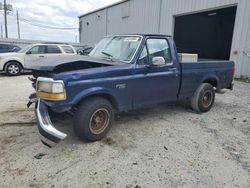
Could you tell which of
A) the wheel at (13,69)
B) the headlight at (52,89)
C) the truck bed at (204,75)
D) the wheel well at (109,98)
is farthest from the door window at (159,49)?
the wheel at (13,69)

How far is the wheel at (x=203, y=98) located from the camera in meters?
5.73

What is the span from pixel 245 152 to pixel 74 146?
9.66 feet

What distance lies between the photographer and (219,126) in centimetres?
500

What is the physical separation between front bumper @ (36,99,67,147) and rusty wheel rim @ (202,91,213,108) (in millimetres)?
4028

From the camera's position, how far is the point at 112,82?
13.1 ft

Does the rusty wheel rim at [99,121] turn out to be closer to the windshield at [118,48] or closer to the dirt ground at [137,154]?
the dirt ground at [137,154]

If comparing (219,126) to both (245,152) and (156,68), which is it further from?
(156,68)

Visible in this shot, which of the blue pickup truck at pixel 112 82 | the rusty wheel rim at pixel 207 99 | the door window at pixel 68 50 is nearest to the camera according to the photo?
the blue pickup truck at pixel 112 82

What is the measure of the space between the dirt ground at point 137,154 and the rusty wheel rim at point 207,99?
0.51 metres

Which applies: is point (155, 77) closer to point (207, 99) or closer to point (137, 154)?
point (137, 154)

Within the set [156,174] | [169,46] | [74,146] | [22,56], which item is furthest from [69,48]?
[156,174]

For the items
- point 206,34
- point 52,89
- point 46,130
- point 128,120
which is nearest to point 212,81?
point 128,120

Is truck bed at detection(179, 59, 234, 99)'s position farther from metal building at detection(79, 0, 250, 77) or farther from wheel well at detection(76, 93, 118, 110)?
metal building at detection(79, 0, 250, 77)

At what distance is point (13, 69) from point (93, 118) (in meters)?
10.1
